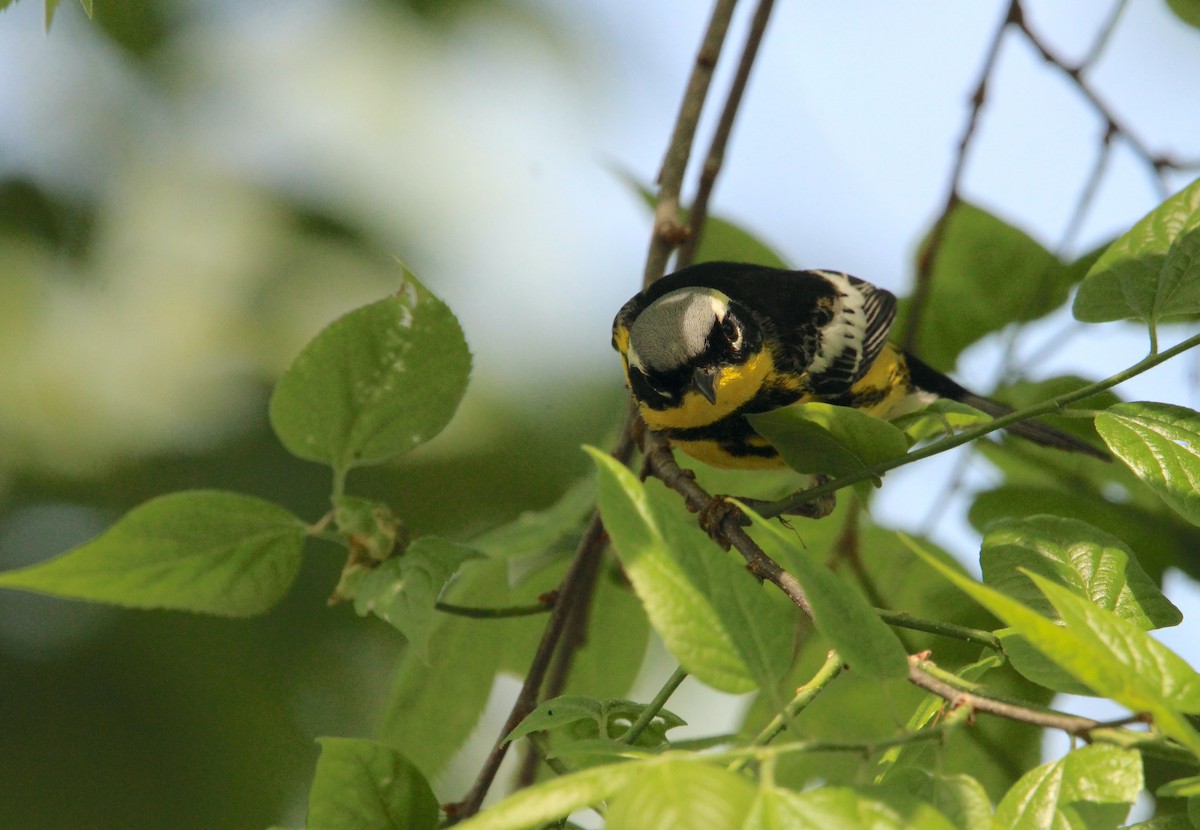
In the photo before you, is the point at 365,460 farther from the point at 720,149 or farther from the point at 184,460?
the point at 184,460

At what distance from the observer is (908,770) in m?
1.01

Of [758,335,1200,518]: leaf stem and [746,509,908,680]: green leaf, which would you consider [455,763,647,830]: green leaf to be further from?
[758,335,1200,518]: leaf stem

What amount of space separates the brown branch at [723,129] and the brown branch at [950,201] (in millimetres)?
588

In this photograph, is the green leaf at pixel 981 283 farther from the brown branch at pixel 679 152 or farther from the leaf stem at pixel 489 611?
the leaf stem at pixel 489 611

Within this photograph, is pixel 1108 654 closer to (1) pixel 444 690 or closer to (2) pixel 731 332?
(1) pixel 444 690

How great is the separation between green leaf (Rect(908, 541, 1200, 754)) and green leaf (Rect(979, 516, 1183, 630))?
0.38 meters

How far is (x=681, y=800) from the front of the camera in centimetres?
80

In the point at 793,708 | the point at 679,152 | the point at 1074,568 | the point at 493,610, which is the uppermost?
the point at 679,152

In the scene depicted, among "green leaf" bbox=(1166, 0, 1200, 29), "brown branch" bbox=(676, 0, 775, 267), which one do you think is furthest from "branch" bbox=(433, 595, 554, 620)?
"green leaf" bbox=(1166, 0, 1200, 29)

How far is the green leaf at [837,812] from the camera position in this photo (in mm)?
805

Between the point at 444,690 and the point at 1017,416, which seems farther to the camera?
the point at 444,690

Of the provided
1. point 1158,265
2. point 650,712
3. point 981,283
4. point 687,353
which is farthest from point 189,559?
point 981,283

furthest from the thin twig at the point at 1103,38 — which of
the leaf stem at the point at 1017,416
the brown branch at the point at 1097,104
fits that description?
the leaf stem at the point at 1017,416

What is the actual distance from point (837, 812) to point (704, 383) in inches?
66.8
